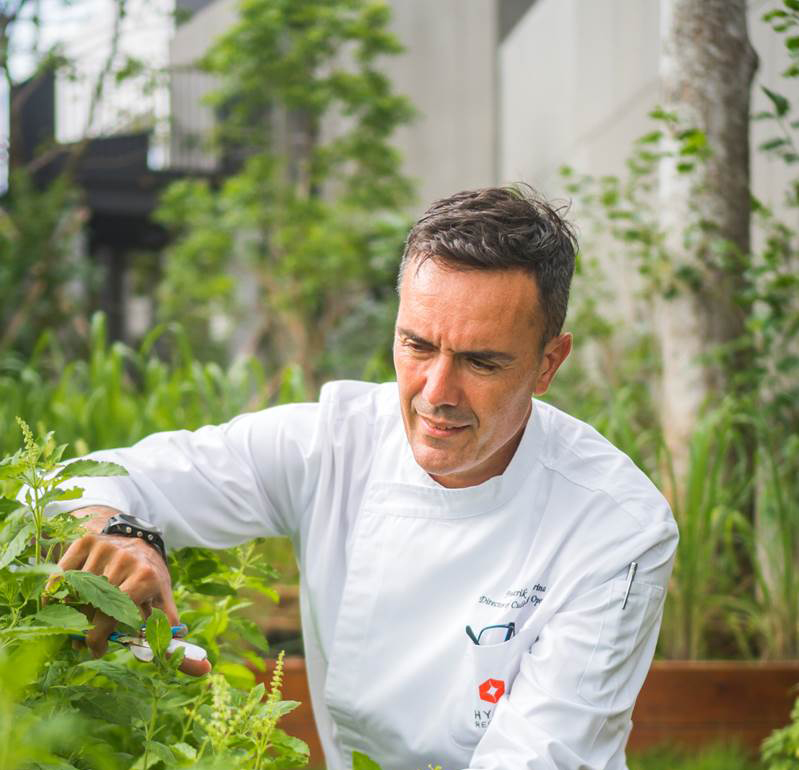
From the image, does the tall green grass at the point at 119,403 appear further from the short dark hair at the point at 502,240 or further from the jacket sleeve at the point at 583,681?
the jacket sleeve at the point at 583,681

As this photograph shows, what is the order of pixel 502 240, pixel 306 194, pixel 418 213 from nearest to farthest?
pixel 502 240, pixel 306 194, pixel 418 213

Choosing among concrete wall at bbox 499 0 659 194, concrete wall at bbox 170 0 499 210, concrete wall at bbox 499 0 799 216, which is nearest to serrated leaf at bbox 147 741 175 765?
concrete wall at bbox 499 0 799 216

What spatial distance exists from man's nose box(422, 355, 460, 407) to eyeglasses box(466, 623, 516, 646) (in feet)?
1.18

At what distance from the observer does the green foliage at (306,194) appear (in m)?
8.91

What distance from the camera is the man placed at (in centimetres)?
141

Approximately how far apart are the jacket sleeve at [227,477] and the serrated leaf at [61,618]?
1.82 ft

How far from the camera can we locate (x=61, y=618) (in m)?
0.92

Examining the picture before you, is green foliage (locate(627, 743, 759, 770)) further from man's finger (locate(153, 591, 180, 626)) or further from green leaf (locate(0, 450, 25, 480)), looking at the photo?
green leaf (locate(0, 450, 25, 480))

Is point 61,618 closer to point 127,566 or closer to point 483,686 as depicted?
point 127,566

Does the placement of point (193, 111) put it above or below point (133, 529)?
above

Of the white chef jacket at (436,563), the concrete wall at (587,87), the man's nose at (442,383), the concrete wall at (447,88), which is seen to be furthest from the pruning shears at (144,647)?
the concrete wall at (447,88)

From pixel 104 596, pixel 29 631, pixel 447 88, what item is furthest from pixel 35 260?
pixel 29 631

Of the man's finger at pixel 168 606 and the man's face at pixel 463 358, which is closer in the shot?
the man's finger at pixel 168 606

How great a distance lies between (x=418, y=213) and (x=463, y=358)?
8.90 metres
